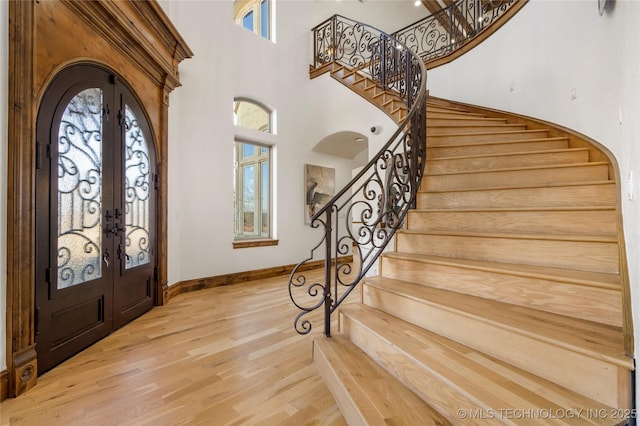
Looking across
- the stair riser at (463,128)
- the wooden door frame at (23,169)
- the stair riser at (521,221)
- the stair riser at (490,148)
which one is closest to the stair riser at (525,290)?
the stair riser at (521,221)

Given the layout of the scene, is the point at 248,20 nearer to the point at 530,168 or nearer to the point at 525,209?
the point at 530,168

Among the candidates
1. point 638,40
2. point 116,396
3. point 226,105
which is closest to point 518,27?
point 638,40

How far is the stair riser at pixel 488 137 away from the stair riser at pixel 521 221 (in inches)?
53.9

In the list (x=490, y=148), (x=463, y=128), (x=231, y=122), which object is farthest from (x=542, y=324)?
(x=231, y=122)

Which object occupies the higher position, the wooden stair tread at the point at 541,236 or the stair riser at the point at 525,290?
the wooden stair tread at the point at 541,236

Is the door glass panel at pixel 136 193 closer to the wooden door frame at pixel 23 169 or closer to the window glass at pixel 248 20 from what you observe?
the wooden door frame at pixel 23 169

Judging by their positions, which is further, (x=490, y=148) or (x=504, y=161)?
(x=490, y=148)

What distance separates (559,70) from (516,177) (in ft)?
5.95

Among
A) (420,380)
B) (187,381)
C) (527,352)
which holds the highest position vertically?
(527,352)

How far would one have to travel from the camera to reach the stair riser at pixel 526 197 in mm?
2012

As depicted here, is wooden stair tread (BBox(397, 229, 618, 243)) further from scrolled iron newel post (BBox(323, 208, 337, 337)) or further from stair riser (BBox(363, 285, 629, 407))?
scrolled iron newel post (BBox(323, 208, 337, 337))

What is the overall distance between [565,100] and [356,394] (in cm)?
369

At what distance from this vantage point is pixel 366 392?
4.64ft

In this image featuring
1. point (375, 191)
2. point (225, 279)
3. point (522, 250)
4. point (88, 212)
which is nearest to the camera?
point (522, 250)
